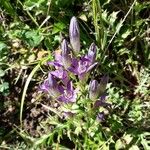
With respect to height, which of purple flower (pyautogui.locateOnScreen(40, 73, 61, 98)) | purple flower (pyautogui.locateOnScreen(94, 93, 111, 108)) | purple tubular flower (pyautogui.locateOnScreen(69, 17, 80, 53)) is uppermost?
purple tubular flower (pyautogui.locateOnScreen(69, 17, 80, 53))

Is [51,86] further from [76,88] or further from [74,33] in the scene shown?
[74,33]

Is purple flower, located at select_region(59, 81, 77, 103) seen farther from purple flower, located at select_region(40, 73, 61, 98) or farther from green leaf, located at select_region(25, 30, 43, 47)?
green leaf, located at select_region(25, 30, 43, 47)

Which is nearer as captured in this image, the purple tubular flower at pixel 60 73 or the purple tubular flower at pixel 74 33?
the purple tubular flower at pixel 74 33

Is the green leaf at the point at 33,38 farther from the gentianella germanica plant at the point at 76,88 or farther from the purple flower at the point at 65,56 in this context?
the purple flower at the point at 65,56

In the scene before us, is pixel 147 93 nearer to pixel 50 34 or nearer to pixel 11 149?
pixel 50 34

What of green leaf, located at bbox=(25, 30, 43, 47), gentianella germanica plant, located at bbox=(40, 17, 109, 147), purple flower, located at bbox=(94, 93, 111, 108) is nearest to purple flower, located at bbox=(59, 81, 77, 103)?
gentianella germanica plant, located at bbox=(40, 17, 109, 147)

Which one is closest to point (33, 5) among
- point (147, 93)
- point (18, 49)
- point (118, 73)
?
point (18, 49)

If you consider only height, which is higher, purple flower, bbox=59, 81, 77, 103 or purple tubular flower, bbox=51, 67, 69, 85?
purple tubular flower, bbox=51, 67, 69, 85

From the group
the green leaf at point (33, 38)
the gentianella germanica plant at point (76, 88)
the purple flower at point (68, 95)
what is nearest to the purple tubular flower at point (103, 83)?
the gentianella germanica plant at point (76, 88)

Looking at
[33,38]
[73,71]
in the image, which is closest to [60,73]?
[73,71]
